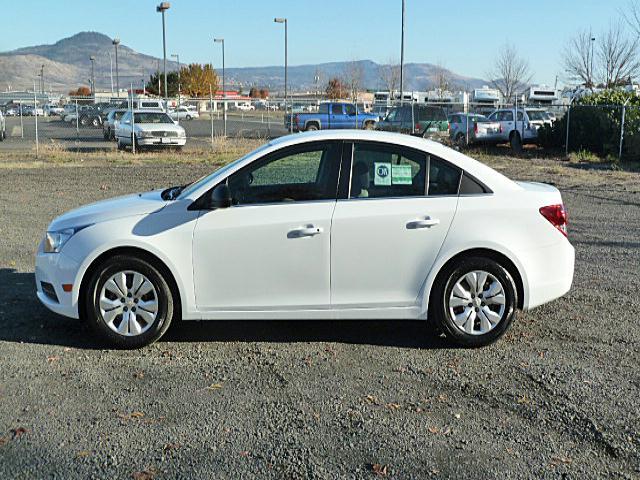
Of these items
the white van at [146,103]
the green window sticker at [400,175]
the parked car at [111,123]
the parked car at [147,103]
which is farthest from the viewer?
the white van at [146,103]

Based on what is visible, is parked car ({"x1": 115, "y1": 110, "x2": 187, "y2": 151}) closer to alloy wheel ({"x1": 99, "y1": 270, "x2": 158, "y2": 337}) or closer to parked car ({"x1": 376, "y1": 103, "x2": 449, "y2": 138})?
parked car ({"x1": 376, "y1": 103, "x2": 449, "y2": 138})

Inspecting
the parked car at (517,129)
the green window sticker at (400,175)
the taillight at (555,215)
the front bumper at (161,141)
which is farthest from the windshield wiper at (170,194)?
the parked car at (517,129)

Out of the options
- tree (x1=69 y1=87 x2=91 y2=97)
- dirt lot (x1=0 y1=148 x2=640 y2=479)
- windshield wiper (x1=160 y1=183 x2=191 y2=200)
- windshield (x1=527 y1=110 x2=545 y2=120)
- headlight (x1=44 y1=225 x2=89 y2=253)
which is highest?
tree (x1=69 y1=87 x2=91 y2=97)

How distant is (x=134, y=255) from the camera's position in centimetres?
610

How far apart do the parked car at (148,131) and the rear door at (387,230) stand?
68.5ft

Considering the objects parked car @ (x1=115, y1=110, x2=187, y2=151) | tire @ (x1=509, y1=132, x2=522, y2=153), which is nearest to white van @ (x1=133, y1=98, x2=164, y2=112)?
parked car @ (x1=115, y1=110, x2=187, y2=151)

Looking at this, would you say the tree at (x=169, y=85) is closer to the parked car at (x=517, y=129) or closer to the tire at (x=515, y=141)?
the parked car at (x=517, y=129)

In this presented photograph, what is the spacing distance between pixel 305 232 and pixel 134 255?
131 centimetres

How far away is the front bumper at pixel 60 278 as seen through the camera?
20.0 feet

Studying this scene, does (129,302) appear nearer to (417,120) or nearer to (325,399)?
(325,399)

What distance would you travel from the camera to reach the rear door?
6.11 meters

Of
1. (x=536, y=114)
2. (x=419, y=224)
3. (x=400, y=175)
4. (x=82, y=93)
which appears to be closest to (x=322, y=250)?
(x=419, y=224)

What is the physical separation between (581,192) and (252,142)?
15594 mm

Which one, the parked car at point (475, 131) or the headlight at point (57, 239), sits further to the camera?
the parked car at point (475, 131)
